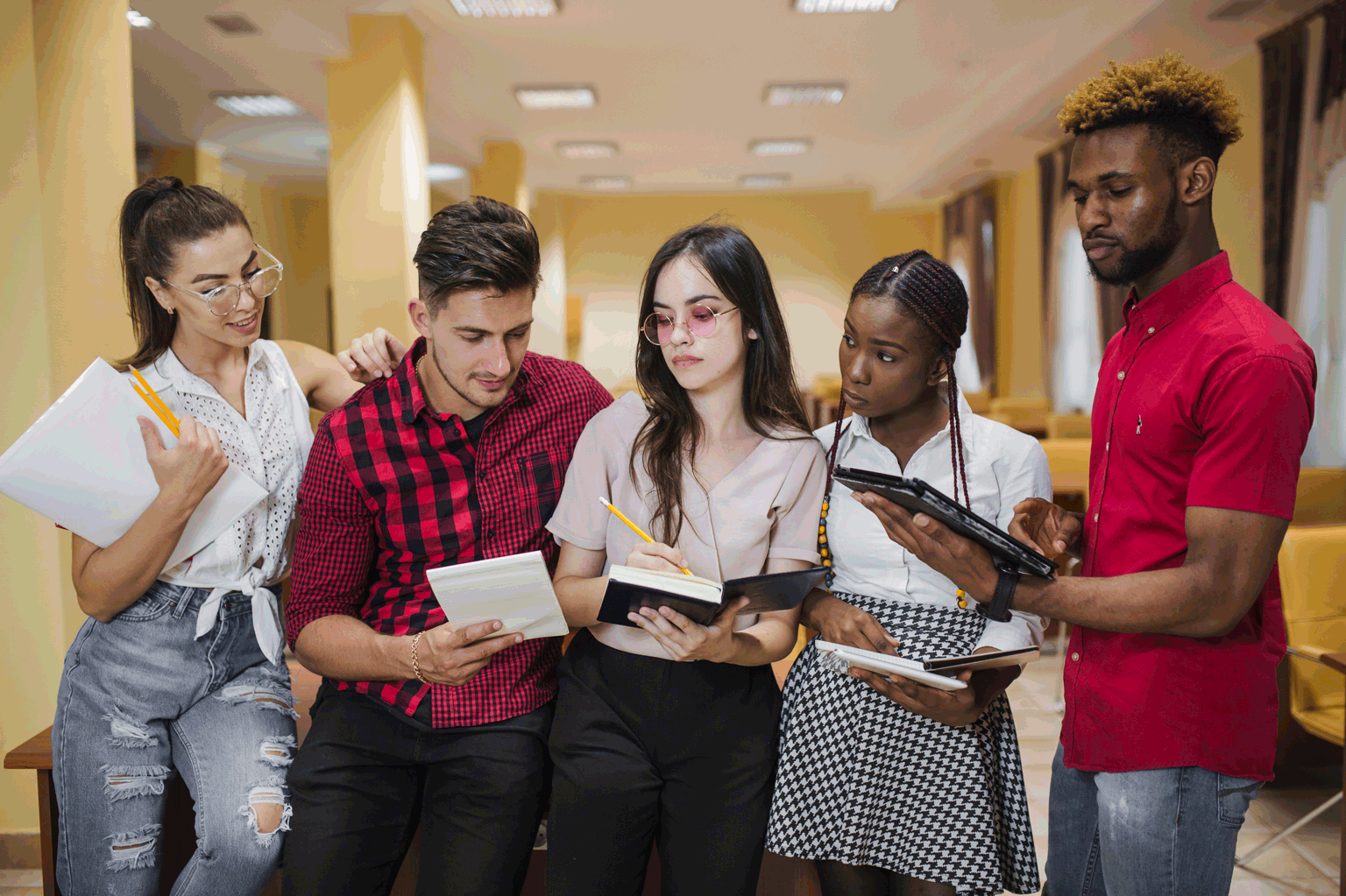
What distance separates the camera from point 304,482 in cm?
184

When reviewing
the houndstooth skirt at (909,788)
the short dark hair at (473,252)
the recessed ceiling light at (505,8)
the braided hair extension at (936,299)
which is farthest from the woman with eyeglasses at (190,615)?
the recessed ceiling light at (505,8)

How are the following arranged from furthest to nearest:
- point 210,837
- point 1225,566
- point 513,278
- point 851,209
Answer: point 851,209 < point 513,278 < point 210,837 < point 1225,566

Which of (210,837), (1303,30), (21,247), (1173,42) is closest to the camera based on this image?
(210,837)

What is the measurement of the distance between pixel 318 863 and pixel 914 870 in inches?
44.5

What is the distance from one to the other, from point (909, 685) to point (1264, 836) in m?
2.32

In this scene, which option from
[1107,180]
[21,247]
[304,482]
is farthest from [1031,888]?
[21,247]

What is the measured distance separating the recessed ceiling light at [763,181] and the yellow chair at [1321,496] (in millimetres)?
9098

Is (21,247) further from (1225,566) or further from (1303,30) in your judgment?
(1303,30)

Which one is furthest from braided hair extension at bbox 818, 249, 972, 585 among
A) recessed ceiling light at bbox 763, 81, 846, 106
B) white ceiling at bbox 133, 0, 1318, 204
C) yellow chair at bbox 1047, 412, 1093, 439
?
recessed ceiling light at bbox 763, 81, 846, 106

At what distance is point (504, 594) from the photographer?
4.64 feet

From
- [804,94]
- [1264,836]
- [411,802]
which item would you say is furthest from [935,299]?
[804,94]

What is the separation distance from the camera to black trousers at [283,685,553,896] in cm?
161

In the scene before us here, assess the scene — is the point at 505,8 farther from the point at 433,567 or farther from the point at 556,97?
the point at 433,567

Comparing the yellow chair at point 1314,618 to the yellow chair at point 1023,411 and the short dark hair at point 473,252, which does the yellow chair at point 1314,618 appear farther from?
the yellow chair at point 1023,411
